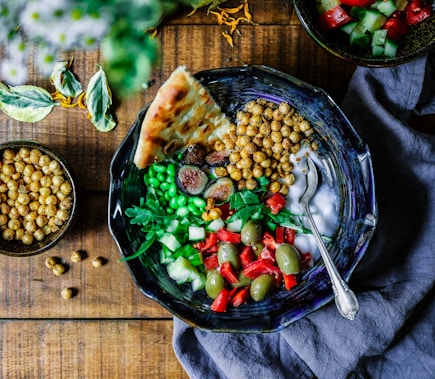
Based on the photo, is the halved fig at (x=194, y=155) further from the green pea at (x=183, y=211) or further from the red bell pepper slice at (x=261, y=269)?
the red bell pepper slice at (x=261, y=269)

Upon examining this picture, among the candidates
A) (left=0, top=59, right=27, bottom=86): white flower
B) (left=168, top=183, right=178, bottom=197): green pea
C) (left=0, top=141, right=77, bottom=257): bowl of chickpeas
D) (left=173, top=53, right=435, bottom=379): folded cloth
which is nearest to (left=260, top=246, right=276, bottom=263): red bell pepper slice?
(left=173, top=53, right=435, bottom=379): folded cloth

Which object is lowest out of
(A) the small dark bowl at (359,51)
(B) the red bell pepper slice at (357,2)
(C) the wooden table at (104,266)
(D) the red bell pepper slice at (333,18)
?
(C) the wooden table at (104,266)

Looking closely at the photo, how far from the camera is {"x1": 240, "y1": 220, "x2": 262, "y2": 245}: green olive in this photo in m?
1.99

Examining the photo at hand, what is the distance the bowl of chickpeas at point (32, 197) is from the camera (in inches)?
81.6

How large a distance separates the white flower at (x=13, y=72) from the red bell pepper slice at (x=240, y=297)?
97cm

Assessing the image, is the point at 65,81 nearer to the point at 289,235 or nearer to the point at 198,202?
the point at 198,202

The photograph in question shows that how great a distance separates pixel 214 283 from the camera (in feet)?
6.52

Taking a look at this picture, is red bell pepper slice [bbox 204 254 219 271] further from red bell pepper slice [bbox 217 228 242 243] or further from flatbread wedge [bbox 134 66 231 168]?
flatbread wedge [bbox 134 66 231 168]

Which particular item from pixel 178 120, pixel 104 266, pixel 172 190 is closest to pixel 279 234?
pixel 172 190

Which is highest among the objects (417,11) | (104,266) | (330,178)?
(417,11)

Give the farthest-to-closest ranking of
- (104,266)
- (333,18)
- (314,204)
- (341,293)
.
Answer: (104,266), (314,204), (333,18), (341,293)

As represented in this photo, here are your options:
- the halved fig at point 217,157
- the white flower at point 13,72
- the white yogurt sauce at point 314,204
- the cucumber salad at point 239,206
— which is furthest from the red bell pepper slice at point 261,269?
the white flower at point 13,72

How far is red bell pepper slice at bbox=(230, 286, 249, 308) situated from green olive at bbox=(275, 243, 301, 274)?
13 cm

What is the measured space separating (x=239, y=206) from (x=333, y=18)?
62cm
